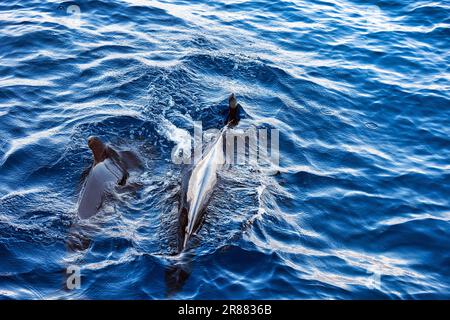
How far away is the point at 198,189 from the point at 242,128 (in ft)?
10.4

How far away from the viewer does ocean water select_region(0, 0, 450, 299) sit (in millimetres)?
8438

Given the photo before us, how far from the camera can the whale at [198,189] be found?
8.87 metres

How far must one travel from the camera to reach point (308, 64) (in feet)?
50.4

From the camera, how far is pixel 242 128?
485 inches

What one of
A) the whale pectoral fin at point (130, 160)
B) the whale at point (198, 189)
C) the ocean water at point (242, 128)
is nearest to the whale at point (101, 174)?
the whale pectoral fin at point (130, 160)

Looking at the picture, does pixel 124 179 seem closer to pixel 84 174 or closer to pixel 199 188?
pixel 84 174

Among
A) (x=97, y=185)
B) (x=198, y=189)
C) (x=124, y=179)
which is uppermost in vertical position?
(x=124, y=179)

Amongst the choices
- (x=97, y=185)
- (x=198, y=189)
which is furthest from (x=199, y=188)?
(x=97, y=185)

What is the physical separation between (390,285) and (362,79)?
7.41 meters

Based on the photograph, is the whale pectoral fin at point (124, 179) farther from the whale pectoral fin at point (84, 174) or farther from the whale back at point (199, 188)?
the whale back at point (199, 188)

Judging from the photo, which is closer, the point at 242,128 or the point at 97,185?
the point at 97,185

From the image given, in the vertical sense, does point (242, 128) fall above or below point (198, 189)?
above

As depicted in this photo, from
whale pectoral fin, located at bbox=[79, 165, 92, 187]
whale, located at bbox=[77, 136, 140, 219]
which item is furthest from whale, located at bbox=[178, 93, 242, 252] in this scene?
whale pectoral fin, located at bbox=[79, 165, 92, 187]

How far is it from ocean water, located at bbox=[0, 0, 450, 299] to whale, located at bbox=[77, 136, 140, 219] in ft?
0.61
